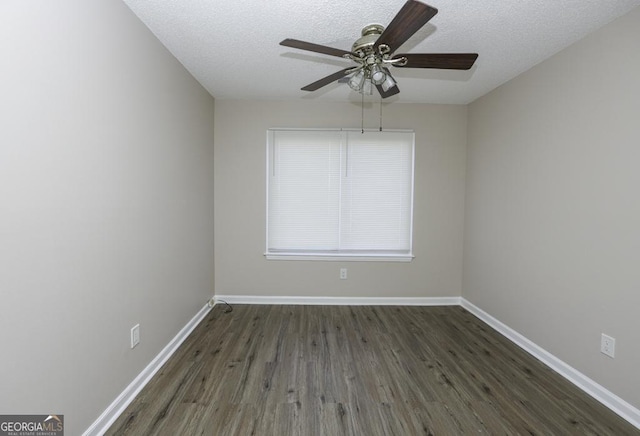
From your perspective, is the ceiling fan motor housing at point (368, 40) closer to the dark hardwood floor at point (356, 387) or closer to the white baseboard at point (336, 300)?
the dark hardwood floor at point (356, 387)

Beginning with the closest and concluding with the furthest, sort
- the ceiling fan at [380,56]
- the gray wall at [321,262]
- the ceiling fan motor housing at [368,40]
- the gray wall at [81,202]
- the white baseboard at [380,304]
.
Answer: the gray wall at [81,202], the ceiling fan at [380,56], the ceiling fan motor housing at [368,40], the white baseboard at [380,304], the gray wall at [321,262]

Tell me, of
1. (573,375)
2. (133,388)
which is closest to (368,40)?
(133,388)

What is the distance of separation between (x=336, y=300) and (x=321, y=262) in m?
0.52

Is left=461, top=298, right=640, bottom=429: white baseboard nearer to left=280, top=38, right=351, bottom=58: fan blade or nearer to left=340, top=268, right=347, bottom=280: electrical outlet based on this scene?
left=340, top=268, right=347, bottom=280: electrical outlet

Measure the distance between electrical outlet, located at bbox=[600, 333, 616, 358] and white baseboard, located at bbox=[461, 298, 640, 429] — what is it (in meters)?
0.25

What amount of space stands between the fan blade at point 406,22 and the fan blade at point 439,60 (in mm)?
184

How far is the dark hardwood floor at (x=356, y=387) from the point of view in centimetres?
164

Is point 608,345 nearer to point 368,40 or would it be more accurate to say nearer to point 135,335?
point 368,40

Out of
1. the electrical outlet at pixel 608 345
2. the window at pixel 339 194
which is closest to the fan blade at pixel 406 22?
the window at pixel 339 194

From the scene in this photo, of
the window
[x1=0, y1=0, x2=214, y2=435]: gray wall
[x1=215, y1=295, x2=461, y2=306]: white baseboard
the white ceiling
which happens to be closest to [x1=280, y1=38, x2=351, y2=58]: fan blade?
the white ceiling

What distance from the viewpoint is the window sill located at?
3486 mm

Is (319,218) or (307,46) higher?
(307,46)

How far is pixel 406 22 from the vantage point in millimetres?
1293

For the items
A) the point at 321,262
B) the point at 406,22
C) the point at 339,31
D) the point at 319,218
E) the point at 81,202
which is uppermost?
the point at 339,31
